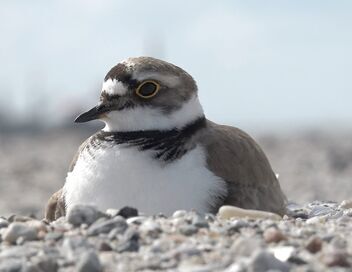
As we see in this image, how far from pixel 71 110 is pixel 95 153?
1064 inches

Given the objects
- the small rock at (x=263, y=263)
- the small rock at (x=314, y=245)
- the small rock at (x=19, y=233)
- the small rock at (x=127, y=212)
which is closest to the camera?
the small rock at (x=263, y=263)

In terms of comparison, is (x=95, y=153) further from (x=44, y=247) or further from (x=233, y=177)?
(x=44, y=247)

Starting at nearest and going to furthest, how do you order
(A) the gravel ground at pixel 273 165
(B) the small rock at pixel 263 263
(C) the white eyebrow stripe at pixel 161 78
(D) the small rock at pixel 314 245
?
(B) the small rock at pixel 263 263
(D) the small rock at pixel 314 245
(C) the white eyebrow stripe at pixel 161 78
(A) the gravel ground at pixel 273 165

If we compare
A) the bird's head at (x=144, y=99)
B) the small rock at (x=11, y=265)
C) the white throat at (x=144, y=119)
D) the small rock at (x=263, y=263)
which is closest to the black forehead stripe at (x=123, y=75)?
the bird's head at (x=144, y=99)

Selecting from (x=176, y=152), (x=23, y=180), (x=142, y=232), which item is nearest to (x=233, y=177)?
(x=176, y=152)

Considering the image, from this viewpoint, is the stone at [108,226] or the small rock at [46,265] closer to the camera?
the small rock at [46,265]

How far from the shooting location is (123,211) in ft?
16.9

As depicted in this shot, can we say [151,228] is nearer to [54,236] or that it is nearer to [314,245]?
→ [54,236]

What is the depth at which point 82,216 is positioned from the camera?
4984 mm

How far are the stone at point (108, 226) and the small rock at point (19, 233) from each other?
28 cm

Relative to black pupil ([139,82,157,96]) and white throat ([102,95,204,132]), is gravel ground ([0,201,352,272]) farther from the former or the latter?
black pupil ([139,82,157,96])

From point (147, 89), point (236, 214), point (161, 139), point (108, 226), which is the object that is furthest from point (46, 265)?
point (147, 89)

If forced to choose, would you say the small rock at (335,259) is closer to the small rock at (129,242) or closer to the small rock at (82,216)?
the small rock at (129,242)

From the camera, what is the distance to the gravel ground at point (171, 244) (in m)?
4.20
